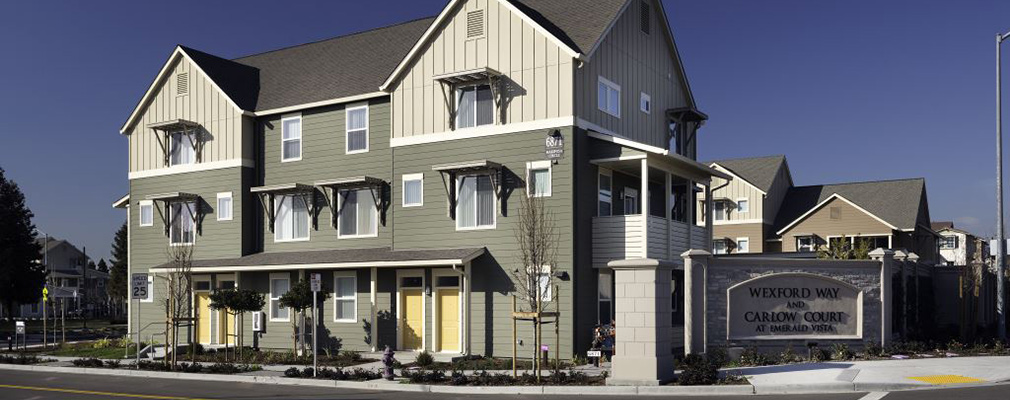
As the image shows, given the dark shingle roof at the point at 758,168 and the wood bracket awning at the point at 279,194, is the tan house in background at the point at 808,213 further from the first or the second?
the wood bracket awning at the point at 279,194

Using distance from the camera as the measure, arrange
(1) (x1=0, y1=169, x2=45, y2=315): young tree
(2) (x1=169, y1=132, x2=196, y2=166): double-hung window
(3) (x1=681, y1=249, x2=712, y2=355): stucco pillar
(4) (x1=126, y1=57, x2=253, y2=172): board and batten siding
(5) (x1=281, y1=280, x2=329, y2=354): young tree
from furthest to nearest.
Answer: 1. (1) (x1=0, y1=169, x2=45, y2=315): young tree
2. (2) (x1=169, y1=132, x2=196, y2=166): double-hung window
3. (4) (x1=126, y1=57, x2=253, y2=172): board and batten siding
4. (5) (x1=281, y1=280, x2=329, y2=354): young tree
5. (3) (x1=681, y1=249, x2=712, y2=355): stucco pillar

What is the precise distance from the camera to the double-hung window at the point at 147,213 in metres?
35.9

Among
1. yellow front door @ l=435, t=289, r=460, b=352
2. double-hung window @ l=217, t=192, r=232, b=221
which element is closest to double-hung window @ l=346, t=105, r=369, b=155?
double-hung window @ l=217, t=192, r=232, b=221

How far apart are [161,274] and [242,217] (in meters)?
4.06

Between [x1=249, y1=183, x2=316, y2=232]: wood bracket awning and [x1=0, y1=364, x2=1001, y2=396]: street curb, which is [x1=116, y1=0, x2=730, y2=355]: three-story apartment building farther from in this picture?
[x1=0, y1=364, x2=1001, y2=396]: street curb

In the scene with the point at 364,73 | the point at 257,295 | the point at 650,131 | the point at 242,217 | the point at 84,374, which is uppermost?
the point at 364,73

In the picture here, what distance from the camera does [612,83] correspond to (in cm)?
2823

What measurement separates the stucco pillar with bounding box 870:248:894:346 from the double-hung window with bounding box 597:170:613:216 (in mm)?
7299

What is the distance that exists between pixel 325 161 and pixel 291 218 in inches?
101

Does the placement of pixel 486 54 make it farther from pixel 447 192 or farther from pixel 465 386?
pixel 465 386

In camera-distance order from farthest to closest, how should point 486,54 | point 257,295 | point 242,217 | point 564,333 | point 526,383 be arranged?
point 242,217, point 257,295, point 486,54, point 564,333, point 526,383

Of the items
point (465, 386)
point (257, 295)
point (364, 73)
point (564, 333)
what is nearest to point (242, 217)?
point (257, 295)

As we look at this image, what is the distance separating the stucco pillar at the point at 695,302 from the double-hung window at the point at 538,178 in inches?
199

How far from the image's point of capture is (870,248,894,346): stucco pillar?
23.5 m
